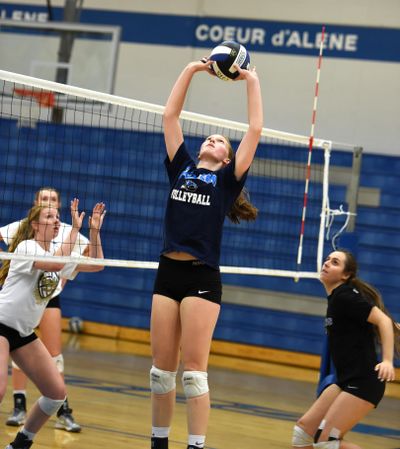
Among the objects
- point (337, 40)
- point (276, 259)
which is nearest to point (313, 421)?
point (276, 259)

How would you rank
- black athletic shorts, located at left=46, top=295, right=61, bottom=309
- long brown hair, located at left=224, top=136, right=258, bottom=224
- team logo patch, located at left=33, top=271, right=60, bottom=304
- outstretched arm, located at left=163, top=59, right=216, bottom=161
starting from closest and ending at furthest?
outstretched arm, located at left=163, top=59, right=216, bottom=161 < long brown hair, located at left=224, top=136, right=258, bottom=224 < team logo patch, located at left=33, top=271, right=60, bottom=304 < black athletic shorts, located at left=46, top=295, right=61, bottom=309

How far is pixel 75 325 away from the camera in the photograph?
1362cm

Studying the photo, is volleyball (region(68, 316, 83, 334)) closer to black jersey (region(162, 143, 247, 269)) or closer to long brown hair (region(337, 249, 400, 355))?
long brown hair (region(337, 249, 400, 355))

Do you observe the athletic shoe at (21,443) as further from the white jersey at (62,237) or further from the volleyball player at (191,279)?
the white jersey at (62,237)

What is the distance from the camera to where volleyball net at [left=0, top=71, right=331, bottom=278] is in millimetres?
12742

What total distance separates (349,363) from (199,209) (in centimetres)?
159

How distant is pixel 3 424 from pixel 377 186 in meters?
6.81

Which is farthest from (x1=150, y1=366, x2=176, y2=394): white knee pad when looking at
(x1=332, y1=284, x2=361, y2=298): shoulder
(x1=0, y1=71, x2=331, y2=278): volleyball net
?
(x1=0, y1=71, x2=331, y2=278): volleyball net

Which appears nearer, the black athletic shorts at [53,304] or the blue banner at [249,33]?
the black athletic shorts at [53,304]

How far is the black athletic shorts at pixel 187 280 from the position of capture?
509 cm

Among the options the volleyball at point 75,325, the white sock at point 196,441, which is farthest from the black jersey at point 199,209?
the volleyball at point 75,325

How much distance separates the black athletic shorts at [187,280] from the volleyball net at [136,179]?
6.89m

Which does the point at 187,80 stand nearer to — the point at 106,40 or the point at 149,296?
the point at 106,40

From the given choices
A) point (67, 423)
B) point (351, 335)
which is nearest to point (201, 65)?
point (351, 335)
